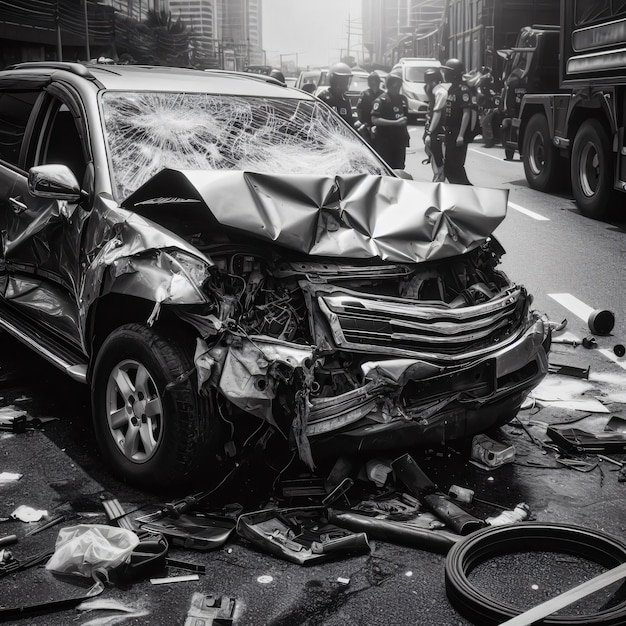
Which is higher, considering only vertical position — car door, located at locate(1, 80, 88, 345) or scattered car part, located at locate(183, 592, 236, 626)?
car door, located at locate(1, 80, 88, 345)

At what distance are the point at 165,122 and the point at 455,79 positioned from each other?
28.7 ft

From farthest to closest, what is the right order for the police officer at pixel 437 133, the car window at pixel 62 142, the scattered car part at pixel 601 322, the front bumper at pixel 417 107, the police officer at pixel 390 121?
the front bumper at pixel 417 107, the police officer at pixel 437 133, the police officer at pixel 390 121, the scattered car part at pixel 601 322, the car window at pixel 62 142

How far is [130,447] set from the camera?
4.13m

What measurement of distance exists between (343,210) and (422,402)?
1.05 metres

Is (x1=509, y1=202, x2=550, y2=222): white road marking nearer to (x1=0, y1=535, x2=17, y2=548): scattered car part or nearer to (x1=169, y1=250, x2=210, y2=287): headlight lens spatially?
(x1=169, y1=250, x2=210, y2=287): headlight lens

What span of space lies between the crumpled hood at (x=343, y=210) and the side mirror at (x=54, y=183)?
40cm

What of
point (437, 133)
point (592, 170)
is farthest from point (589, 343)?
point (437, 133)

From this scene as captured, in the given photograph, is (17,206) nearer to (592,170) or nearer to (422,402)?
(422,402)

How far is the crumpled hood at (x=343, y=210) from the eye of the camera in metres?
4.07

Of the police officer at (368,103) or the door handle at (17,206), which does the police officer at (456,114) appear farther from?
the door handle at (17,206)

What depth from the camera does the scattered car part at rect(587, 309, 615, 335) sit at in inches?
271

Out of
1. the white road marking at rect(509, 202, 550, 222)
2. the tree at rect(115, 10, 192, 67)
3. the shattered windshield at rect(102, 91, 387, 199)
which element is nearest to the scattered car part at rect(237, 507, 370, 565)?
the shattered windshield at rect(102, 91, 387, 199)

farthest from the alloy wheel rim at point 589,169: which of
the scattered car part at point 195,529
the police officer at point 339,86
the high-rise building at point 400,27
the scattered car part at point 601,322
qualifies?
the high-rise building at point 400,27

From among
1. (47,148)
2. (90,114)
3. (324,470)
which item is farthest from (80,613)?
(47,148)
